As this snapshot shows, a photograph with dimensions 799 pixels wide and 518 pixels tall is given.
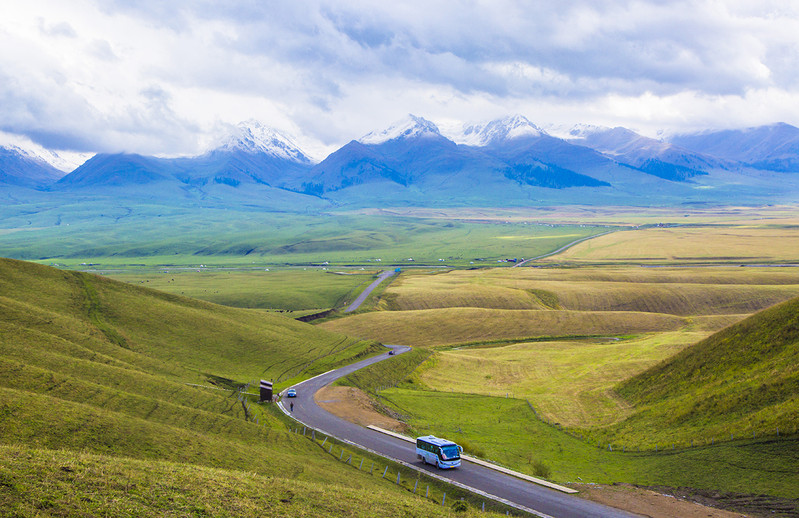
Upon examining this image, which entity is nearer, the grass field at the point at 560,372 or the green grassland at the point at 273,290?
the grass field at the point at 560,372

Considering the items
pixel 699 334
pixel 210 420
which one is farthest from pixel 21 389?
pixel 699 334

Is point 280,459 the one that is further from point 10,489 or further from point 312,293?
point 312,293

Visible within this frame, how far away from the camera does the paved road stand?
Answer: 3459cm

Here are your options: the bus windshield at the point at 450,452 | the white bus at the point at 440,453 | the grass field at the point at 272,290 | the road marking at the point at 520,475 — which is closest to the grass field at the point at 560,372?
the road marking at the point at 520,475

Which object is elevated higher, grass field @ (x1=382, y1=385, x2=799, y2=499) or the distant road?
the distant road

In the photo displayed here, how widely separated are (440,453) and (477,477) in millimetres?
3105

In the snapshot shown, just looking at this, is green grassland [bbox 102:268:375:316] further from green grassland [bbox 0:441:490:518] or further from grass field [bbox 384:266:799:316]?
green grassland [bbox 0:441:490:518]

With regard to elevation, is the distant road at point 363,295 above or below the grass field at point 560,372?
above

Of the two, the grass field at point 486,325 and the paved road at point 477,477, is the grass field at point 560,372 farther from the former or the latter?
the paved road at point 477,477

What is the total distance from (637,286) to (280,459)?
136 meters

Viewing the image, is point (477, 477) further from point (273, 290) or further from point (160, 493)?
point (273, 290)

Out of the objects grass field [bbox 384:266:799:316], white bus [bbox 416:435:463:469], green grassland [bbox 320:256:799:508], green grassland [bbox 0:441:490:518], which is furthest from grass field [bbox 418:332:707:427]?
grass field [bbox 384:266:799:316]

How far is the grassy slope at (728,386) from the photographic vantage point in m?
42.3

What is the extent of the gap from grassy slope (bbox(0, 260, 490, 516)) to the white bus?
17.8 ft
